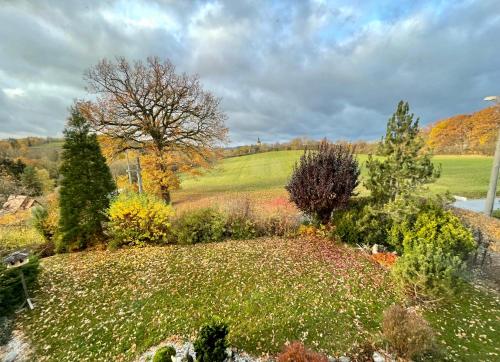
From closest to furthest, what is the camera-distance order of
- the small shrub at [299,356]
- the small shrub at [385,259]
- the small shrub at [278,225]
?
the small shrub at [299,356]
the small shrub at [385,259]
the small shrub at [278,225]

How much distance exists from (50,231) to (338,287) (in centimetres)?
1096

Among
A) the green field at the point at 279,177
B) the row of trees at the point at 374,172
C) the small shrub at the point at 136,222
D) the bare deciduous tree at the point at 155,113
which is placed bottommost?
the green field at the point at 279,177

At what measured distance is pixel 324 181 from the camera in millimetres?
8281

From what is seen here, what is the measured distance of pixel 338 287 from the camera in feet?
18.0

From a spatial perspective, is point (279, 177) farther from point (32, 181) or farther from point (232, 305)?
point (32, 181)

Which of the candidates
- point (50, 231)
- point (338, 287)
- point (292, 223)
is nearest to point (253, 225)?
point (292, 223)

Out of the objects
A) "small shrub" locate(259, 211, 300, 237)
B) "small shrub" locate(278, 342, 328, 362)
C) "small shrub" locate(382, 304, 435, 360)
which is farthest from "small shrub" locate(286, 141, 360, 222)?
"small shrub" locate(278, 342, 328, 362)

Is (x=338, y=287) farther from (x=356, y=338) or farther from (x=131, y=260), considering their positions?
(x=131, y=260)

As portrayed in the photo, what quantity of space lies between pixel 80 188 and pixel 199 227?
4503 mm

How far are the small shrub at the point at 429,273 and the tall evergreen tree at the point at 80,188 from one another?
31.5ft

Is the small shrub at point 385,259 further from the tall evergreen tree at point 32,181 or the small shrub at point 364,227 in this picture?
the tall evergreen tree at point 32,181

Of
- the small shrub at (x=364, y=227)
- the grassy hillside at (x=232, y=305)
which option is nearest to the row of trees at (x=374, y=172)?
the small shrub at (x=364, y=227)

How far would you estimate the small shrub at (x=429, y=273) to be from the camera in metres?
4.56

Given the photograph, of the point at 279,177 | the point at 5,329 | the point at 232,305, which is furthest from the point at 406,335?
the point at 279,177
